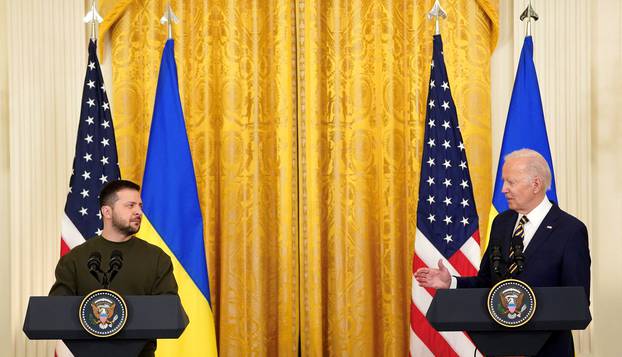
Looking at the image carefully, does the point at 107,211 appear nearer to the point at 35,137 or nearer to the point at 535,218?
the point at 35,137

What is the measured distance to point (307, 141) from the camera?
6199 mm

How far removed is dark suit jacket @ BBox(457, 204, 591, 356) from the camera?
3.85m

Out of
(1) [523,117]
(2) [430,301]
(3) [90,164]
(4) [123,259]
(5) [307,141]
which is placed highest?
(1) [523,117]

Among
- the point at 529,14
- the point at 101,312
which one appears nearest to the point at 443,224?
the point at 529,14

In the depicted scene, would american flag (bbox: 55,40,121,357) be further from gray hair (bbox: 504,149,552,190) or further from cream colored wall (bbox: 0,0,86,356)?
gray hair (bbox: 504,149,552,190)

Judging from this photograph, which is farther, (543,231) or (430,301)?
(430,301)

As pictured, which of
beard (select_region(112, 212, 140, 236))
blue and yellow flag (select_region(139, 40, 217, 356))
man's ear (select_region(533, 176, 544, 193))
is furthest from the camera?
blue and yellow flag (select_region(139, 40, 217, 356))

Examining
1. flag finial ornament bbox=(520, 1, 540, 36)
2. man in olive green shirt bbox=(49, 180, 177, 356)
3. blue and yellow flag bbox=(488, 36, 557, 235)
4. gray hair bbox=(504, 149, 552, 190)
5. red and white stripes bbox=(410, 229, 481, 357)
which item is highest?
flag finial ornament bbox=(520, 1, 540, 36)

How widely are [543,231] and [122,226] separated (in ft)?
6.93

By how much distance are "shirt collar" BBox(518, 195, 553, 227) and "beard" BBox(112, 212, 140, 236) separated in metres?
2.01

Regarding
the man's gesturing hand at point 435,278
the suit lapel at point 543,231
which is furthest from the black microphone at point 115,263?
the suit lapel at point 543,231

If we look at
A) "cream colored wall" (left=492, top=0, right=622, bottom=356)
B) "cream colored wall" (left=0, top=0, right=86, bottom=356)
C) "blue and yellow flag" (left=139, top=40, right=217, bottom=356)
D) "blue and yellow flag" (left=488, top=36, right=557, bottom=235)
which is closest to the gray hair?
"blue and yellow flag" (left=488, top=36, right=557, bottom=235)

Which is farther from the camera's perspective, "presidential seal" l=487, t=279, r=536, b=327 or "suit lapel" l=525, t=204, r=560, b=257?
"suit lapel" l=525, t=204, r=560, b=257

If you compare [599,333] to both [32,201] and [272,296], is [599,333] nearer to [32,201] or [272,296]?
[272,296]
